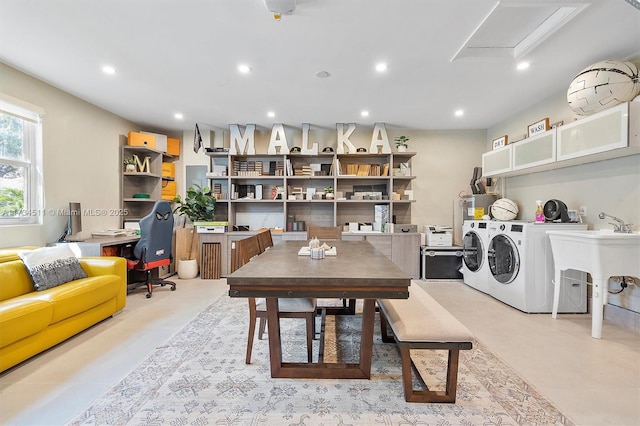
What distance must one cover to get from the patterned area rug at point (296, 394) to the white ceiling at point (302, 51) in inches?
100

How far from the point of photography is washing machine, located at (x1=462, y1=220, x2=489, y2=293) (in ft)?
12.7

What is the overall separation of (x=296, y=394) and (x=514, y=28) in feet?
10.4

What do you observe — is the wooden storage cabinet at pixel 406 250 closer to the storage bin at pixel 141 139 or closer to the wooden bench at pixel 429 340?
the wooden bench at pixel 429 340

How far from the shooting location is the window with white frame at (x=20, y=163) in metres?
2.90

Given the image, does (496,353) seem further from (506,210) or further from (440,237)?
(440,237)

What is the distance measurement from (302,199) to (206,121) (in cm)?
201

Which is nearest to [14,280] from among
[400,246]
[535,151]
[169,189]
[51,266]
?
[51,266]

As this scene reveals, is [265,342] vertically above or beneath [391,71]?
beneath

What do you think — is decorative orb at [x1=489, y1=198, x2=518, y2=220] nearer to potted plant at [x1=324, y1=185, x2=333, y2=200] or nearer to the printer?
the printer

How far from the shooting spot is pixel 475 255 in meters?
4.08

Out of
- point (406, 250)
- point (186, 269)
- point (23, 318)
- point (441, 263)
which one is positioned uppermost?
point (406, 250)

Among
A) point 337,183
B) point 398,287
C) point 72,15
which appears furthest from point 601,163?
point 72,15

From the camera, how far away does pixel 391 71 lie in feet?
9.71

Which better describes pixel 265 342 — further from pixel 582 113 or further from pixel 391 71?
pixel 582 113
